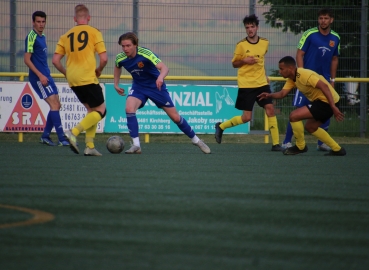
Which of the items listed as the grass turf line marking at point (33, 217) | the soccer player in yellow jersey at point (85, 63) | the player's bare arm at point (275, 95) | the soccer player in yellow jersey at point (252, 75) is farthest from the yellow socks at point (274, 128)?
the grass turf line marking at point (33, 217)

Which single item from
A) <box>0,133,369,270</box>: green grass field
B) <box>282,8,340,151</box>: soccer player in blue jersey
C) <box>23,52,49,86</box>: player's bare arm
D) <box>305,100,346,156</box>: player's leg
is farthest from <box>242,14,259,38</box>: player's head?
<box>0,133,369,270</box>: green grass field

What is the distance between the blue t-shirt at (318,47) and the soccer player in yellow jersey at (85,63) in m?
2.99

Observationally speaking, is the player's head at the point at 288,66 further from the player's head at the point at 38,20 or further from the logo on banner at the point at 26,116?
the logo on banner at the point at 26,116

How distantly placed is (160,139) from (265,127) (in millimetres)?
1924

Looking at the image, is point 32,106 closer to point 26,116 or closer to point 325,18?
point 26,116

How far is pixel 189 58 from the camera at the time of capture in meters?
14.7

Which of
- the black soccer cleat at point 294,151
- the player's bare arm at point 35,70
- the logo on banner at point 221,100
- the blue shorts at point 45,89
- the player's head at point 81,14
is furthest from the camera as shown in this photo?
the logo on banner at point 221,100

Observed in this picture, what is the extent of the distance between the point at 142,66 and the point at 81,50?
3.00ft

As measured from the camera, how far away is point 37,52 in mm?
11922

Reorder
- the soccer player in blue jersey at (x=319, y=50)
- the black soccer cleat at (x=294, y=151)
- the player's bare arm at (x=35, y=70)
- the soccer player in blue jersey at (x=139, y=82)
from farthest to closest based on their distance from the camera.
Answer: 1. the player's bare arm at (x=35, y=70)
2. the soccer player in blue jersey at (x=319, y=50)
3. the black soccer cleat at (x=294, y=151)
4. the soccer player in blue jersey at (x=139, y=82)

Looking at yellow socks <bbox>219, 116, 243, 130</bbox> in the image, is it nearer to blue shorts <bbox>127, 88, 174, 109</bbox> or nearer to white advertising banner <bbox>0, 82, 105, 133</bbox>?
blue shorts <bbox>127, 88, 174, 109</bbox>

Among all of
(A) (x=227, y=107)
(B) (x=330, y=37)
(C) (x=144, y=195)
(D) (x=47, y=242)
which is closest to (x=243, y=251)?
(D) (x=47, y=242)

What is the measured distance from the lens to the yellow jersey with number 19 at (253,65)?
11.3 metres

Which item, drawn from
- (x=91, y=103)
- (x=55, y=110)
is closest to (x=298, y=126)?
(x=91, y=103)
